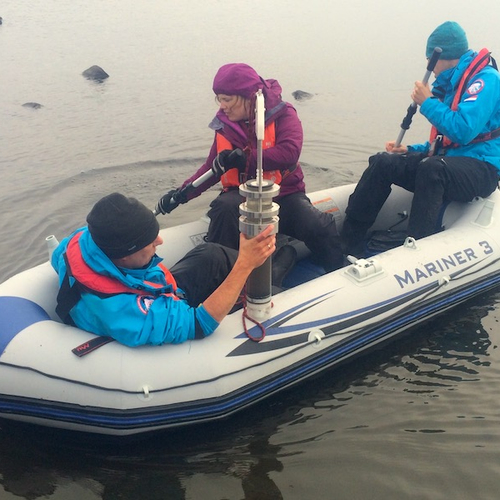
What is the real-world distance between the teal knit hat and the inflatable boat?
54.1 inches

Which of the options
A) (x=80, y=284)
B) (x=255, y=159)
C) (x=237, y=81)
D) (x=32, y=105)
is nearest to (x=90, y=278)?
(x=80, y=284)

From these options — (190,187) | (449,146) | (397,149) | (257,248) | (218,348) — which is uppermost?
(449,146)

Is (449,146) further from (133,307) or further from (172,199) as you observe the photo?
(133,307)

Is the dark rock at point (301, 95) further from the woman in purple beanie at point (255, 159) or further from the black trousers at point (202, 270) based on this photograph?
the black trousers at point (202, 270)

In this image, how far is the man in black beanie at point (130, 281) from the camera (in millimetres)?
2480

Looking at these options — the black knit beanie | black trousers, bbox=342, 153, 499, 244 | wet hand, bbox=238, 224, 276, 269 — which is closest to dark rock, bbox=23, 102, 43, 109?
black trousers, bbox=342, 153, 499, 244

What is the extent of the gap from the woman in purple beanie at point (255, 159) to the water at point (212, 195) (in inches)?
36.8

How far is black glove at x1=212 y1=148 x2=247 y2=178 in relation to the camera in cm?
353

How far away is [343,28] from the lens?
2042cm

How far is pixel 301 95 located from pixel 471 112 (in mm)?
8380

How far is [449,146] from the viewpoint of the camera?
167 inches

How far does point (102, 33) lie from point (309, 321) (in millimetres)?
17959

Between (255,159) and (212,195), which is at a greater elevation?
(255,159)

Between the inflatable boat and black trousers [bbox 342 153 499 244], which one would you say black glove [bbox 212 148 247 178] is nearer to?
the inflatable boat
